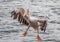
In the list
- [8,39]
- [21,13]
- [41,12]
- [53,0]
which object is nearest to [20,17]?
[21,13]

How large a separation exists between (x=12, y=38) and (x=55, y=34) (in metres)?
0.20

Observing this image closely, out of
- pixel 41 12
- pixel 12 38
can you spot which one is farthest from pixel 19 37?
pixel 41 12

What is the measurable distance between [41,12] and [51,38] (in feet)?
1.48

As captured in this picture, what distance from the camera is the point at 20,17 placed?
0.58m

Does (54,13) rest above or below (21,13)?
below

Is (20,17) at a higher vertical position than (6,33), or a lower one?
higher

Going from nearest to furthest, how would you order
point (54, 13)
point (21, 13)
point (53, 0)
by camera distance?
point (21, 13), point (54, 13), point (53, 0)

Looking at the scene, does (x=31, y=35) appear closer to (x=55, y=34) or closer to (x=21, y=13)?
(x=55, y=34)

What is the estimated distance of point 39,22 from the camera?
0.60 m

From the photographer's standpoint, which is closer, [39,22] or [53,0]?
[39,22]

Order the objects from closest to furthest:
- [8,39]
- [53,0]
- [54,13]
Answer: [8,39] → [54,13] → [53,0]

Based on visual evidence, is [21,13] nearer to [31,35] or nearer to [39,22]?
[39,22]

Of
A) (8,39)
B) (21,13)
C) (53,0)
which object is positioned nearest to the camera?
(21,13)

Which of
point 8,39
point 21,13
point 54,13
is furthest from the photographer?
point 54,13
